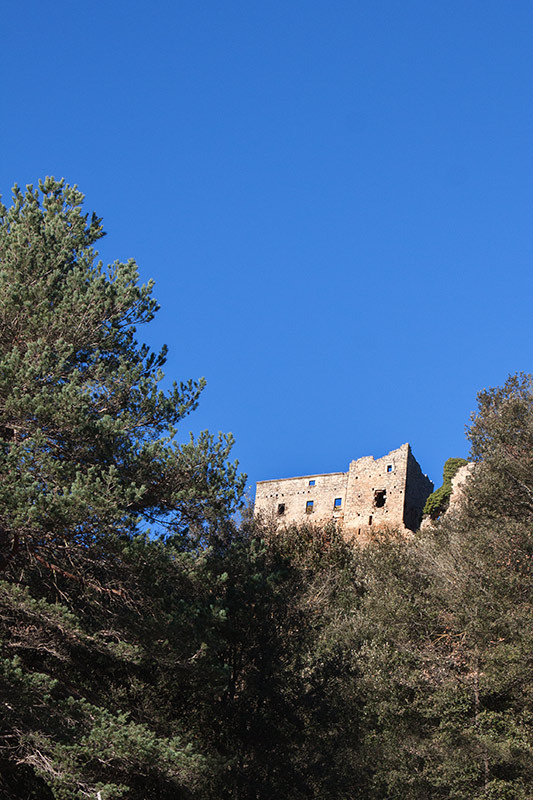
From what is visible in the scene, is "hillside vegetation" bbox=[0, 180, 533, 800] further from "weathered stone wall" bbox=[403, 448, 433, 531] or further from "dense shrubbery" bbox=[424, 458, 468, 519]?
"weathered stone wall" bbox=[403, 448, 433, 531]

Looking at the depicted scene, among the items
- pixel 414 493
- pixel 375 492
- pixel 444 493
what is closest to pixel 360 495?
pixel 375 492

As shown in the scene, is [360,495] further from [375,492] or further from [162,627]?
[162,627]

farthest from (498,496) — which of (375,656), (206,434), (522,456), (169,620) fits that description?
(169,620)

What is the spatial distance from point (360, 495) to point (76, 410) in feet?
136

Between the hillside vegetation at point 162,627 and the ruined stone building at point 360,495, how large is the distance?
27533 mm

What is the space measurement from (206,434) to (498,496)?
1318cm

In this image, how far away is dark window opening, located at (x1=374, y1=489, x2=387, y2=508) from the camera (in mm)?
51816

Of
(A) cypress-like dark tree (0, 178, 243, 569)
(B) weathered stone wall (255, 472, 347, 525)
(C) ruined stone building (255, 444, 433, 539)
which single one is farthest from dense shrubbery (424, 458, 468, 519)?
(A) cypress-like dark tree (0, 178, 243, 569)

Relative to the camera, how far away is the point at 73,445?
13.6 metres

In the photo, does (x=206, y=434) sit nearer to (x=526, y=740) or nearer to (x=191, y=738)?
(x=191, y=738)

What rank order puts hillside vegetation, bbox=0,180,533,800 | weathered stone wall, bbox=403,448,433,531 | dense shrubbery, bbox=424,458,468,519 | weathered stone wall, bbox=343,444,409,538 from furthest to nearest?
weathered stone wall, bbox=403,448,433,531 < weathered stone wall, bbox=343,444,409,538 < dense shrubbery, bbox=424,458,468,519 < hillside vegetation, bbox=0,180,533,800

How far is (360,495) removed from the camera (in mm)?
52812

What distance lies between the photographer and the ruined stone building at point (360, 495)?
51.0 m

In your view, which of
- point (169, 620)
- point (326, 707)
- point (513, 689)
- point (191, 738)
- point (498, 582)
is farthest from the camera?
point (498, 582)
